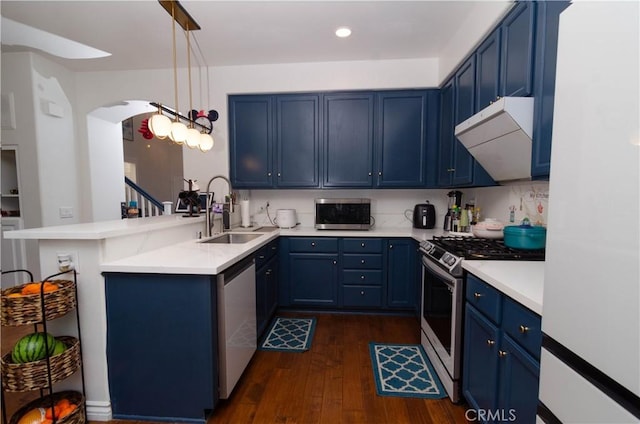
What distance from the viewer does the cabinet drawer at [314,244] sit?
119 inches

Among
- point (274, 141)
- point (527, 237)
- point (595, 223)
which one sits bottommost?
point (527, 237)

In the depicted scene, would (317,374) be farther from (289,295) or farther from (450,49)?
(450,49)

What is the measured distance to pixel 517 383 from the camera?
1200mm

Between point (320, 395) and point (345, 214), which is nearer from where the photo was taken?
point (320, 395)

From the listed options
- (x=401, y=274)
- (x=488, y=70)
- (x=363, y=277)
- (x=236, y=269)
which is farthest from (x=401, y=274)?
(x=488, y=70)

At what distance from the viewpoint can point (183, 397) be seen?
5.27ft

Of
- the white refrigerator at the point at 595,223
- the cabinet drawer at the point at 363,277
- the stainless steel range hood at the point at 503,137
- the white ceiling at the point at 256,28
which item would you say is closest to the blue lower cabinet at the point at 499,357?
the white refrigerator at the point at 595,223

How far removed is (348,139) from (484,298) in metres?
2.18

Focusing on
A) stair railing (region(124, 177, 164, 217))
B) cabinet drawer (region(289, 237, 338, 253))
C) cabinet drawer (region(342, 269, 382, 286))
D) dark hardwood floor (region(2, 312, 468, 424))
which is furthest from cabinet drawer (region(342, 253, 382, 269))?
stair railing (region(124, 177, 164, 217))

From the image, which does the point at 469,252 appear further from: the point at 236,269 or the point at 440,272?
the point at 236,269

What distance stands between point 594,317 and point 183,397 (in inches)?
71.7

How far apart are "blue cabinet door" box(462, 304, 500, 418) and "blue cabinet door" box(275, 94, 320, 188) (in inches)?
82.7

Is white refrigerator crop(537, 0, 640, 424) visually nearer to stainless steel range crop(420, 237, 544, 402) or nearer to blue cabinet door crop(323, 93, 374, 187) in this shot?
stainless steel range crop(420, 237, 544, 402)

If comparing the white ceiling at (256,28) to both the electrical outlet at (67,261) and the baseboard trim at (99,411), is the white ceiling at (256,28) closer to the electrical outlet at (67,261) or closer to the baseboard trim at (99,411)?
the electrical outlet at (67,261)
